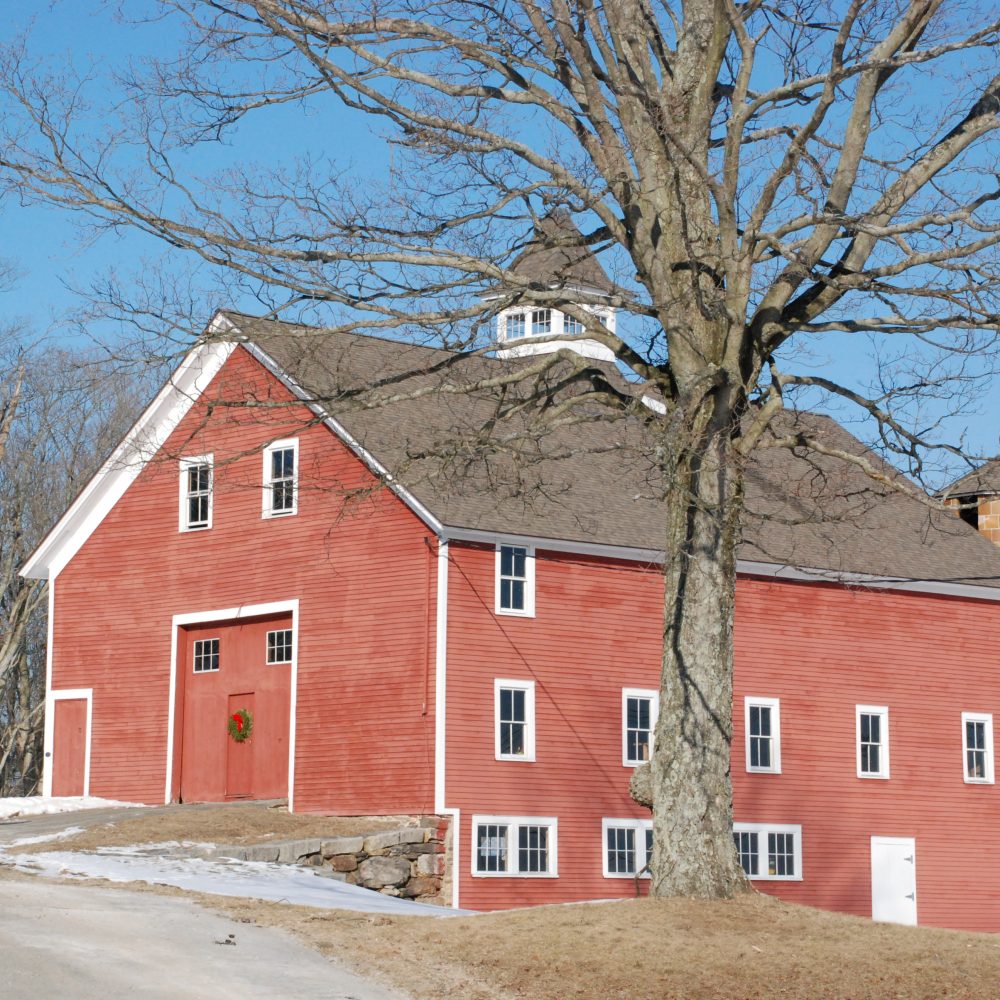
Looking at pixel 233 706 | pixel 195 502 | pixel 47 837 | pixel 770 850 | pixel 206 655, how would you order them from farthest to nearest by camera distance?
pixel 195 502, pixel 206 655, pixel 770 850, pixel 233 706, pixel 47 837

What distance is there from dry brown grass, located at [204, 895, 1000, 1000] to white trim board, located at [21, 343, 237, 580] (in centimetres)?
1480

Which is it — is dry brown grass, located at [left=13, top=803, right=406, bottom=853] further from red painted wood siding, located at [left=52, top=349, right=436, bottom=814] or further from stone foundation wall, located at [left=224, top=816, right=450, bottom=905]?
red painted wood siding, located at [left=52, top=349, right=436, bottom=814]

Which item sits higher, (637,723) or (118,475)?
(118,475)

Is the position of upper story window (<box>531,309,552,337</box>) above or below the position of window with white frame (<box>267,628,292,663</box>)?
above

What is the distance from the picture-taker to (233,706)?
28.1m

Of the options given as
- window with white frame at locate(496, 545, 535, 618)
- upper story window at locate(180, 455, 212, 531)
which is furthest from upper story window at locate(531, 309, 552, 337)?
window with white frame at locate(496, 545, 535, 618)

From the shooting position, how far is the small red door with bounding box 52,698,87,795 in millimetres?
29672

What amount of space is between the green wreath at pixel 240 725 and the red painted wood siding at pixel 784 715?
4.43 m

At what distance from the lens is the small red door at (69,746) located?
29.7 metres

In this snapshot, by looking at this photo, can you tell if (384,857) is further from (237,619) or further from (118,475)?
(118,475)

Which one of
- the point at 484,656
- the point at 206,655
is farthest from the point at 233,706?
the point at 484,656

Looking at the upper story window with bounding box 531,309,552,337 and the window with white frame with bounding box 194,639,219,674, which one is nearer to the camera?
the window with white frame with bounding box 194,639,219,674

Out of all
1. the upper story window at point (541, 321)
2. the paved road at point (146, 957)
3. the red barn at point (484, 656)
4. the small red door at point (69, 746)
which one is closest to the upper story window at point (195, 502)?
the red barn at point (484, 656)

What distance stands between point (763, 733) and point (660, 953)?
15667 mm
